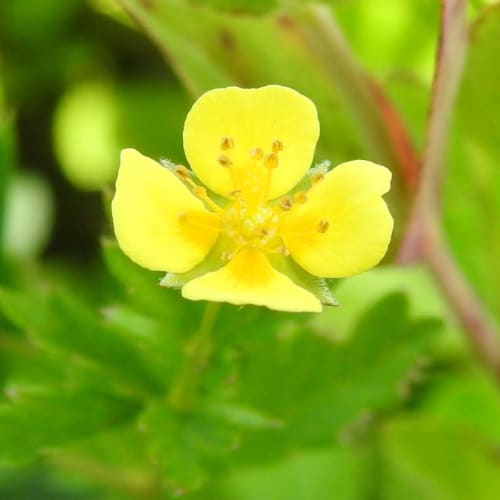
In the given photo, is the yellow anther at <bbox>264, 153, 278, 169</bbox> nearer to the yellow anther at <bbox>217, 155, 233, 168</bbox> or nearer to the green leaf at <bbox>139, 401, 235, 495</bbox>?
the yellow anther at <bbox>217, 155, 233, 168</bbox>

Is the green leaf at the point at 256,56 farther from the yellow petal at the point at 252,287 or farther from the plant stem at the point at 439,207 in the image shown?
the yellow petal at the point at 252,287

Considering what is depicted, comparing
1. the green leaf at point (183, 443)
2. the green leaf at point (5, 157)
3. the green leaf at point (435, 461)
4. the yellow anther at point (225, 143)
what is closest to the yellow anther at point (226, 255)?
the yellow anther at point (225, 143)

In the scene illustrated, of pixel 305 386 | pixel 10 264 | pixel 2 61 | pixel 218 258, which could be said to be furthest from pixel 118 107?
pixel 218 258

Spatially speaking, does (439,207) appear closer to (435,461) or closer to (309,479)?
(435,461)

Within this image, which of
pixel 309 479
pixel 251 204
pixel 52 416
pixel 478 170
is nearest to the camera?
pixel 251 204

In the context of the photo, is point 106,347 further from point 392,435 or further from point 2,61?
point 2,61

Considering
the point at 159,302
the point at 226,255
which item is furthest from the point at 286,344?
the point at 226,255

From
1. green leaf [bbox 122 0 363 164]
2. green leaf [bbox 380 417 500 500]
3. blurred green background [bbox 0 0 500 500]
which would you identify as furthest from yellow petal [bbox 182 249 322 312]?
green leaf [bbox 380 417 500 500]
